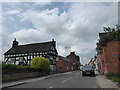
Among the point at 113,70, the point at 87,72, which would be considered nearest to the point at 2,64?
the point at 113,70

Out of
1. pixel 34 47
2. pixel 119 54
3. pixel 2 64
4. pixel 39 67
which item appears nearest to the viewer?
pixel 2 64

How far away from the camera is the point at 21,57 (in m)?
49.4

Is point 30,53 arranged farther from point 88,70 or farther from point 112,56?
point 112,56

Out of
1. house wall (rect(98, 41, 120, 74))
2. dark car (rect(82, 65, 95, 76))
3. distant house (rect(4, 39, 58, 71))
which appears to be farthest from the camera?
distant house (rect(4, 39, 58, 71))

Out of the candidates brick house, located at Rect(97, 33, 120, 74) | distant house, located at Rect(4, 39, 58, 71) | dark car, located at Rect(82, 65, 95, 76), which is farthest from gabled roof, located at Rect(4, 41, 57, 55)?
brick house, located at Rect(97, 33, 120, 74)

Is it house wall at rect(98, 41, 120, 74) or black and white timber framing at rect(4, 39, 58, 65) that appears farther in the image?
black and white timber framing at rect(4, 39, 58, 65)

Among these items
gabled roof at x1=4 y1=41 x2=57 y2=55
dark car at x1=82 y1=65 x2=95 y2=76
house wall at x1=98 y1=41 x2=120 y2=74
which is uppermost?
gabled roof at x1=4 y1=41 x2=57 y2=55

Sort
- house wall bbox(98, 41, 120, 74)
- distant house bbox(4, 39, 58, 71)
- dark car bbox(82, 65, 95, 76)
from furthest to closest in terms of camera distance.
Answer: distant house bbox(4, 39, 58, 71) < dark car bbox(82, 65, 95, 76) < house wall bbox(98, 41, 120, 74)

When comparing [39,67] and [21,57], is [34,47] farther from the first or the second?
[39,67]

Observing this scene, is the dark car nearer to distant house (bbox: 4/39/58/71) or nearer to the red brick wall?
the red brick wall

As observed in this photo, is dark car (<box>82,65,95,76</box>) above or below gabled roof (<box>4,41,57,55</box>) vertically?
below

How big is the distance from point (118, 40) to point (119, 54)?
1978mm

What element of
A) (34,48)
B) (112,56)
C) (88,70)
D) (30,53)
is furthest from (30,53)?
(112,56)

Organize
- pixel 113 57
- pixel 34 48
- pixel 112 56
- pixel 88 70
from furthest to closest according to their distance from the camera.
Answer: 1. pixel 34 48
2. pixel 88 70
3. pixel 112 56
4. pixel 113 57
